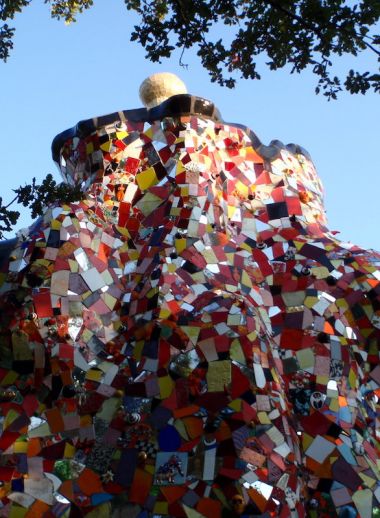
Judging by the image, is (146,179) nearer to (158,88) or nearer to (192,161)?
(192,161)

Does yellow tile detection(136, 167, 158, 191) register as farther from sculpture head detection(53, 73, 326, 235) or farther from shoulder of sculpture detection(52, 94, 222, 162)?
shoulder of sculpture detection(52, 94, 222, 162)

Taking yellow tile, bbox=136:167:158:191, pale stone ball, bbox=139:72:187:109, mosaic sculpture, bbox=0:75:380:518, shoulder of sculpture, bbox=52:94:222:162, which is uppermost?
pale stone ball, bbox=139:72:187:109

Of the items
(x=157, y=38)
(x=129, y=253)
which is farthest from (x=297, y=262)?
(x=157, y=38)

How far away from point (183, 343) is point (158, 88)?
3.44 m

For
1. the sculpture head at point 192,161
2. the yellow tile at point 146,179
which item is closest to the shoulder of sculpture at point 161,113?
the sculpture head at point 192,161

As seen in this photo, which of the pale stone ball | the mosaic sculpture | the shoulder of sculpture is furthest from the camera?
Result: the pale stone ball

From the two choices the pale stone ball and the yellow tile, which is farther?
the pale stone ball

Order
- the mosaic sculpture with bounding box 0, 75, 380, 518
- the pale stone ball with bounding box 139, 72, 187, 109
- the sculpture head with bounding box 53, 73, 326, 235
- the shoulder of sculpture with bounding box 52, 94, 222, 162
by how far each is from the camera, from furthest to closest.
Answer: the pale stone ball with bounding box 139, 72, 187, 109, the shoulder of sculpture with bounding box 52, 94, 222, 162, the sculpture head with bounding box 53, 73, 326, 235, the mosaic sculpture with bounding box 0, 75, 380, 518

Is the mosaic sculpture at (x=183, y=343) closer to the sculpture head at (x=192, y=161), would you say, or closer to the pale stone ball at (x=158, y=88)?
the sculpture head at (x=192, y=161)

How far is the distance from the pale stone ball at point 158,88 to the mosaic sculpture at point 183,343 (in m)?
0.86

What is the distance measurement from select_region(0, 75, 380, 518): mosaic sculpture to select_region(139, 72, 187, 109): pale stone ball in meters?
0.86

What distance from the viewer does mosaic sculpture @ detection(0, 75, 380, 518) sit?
5426 mm

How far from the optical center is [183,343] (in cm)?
584

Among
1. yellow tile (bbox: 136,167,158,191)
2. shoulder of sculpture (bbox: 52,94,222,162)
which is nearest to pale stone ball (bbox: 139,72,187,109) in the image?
shoulder of sculpture (bbox: 52,94,222,162)
